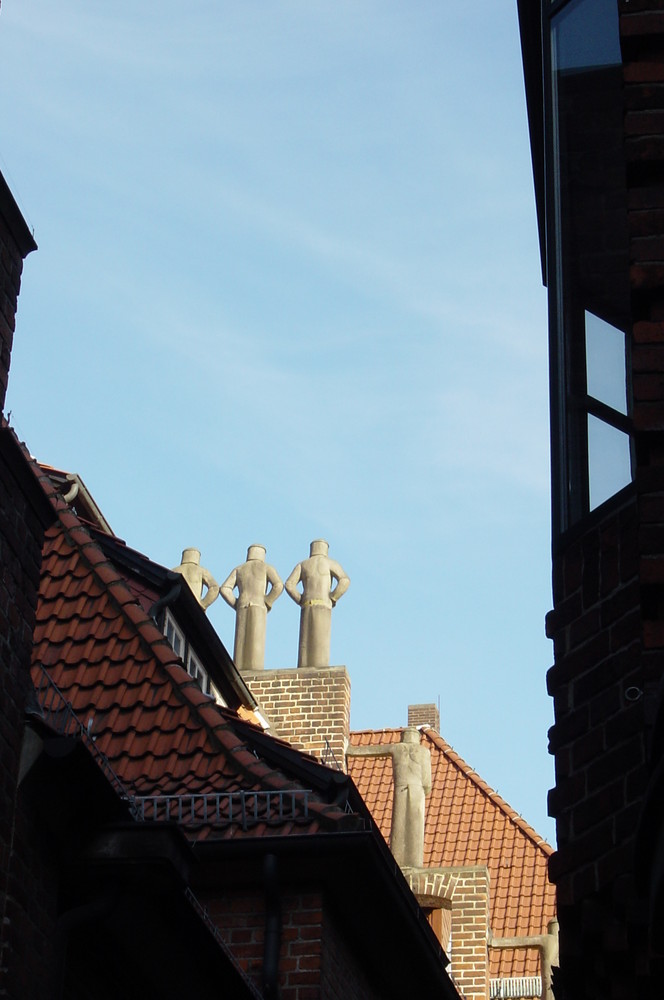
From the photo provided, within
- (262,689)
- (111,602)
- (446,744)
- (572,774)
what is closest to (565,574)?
(572,774)

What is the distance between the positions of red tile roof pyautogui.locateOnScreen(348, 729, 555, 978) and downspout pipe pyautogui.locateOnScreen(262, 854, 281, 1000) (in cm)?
1122

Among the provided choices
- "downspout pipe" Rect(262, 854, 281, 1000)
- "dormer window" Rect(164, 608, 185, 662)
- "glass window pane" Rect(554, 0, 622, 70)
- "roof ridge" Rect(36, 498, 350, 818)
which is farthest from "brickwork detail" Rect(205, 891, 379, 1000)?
"glass window pane" Rect(554, 0, 622, 70)

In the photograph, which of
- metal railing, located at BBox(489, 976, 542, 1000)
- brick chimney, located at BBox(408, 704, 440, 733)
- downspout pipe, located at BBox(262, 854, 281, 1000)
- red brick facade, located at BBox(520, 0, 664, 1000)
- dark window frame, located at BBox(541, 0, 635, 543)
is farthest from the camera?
brick chimney, located at BBox(408, 704, 440, 733)

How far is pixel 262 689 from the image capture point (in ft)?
69.8

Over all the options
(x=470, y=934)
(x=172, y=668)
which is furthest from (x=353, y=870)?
(x=470, y=934)

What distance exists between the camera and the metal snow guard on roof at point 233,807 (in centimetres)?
971

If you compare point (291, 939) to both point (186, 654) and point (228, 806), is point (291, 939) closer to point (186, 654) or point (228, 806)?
point (228, 806)

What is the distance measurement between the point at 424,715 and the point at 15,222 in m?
22.6

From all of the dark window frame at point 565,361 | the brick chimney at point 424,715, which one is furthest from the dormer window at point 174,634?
the brick chimney at point 424,715

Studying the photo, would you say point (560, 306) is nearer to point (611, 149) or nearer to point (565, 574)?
point (611, 149)

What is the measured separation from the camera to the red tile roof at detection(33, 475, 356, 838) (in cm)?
992

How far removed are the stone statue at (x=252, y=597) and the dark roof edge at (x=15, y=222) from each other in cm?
1681

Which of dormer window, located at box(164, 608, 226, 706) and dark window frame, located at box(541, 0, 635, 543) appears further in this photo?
dormer window, located at box(164, 608, 226, 706)

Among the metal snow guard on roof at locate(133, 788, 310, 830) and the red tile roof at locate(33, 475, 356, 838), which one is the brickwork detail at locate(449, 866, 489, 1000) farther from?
the metal snow guard on roof at locate(133, 788, 310, 830)
